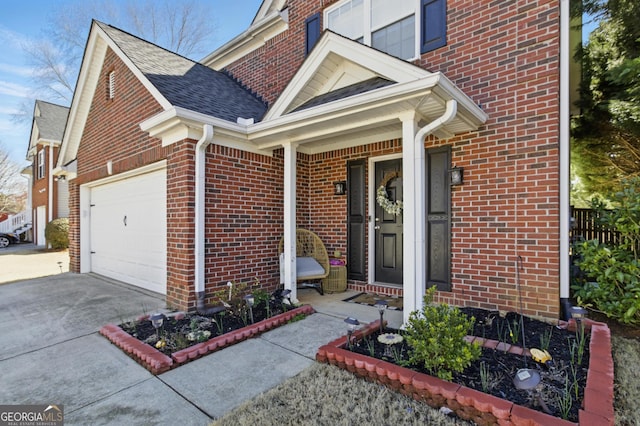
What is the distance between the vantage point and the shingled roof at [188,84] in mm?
4770

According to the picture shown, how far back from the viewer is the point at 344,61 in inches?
169

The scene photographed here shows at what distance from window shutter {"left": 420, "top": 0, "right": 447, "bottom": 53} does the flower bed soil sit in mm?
3806

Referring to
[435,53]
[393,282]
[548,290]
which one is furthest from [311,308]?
[435,53]

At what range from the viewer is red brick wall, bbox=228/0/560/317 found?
3699 millimetres

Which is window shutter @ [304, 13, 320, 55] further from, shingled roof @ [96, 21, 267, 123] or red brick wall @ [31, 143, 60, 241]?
red brick wall @ [31, 143, 60, 241]

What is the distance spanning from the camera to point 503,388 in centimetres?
224

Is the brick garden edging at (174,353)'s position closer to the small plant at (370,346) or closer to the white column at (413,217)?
the small plant at (370,346)

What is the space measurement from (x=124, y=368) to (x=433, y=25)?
18.2 ft

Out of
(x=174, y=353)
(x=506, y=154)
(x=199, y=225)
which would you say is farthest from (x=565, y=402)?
(x=199, y=225)

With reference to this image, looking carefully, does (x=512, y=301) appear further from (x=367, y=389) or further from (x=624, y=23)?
(x=624, y=23)

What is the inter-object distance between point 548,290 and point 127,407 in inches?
168

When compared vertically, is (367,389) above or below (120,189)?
below

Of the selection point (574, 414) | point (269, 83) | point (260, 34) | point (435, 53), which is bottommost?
point (574, 414)

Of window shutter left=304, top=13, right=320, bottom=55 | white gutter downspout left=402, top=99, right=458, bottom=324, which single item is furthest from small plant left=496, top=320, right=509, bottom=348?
window shutter left=304, top=13, right=320, bottom=55
